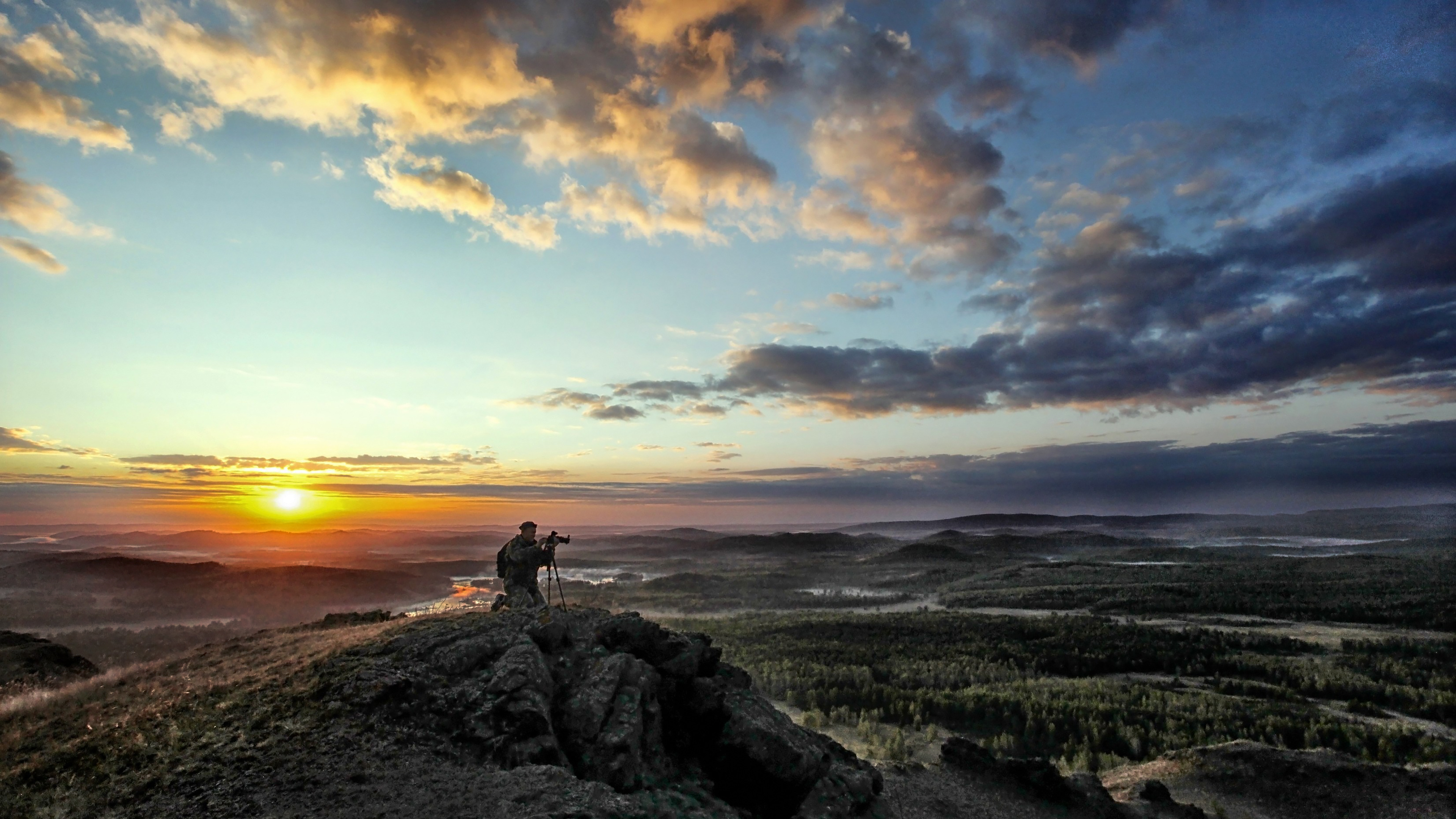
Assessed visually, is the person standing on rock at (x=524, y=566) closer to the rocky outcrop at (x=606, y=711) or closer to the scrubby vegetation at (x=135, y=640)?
the rocky outcrop at (x=606, y=711)

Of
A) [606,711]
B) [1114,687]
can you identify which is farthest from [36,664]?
[1114,687]

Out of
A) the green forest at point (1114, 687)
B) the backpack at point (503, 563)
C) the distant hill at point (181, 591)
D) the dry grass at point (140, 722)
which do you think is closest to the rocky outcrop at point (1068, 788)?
the green forest at point (1114, 687)

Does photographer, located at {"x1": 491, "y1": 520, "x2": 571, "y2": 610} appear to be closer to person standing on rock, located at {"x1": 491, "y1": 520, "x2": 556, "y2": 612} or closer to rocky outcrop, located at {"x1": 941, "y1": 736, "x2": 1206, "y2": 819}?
person standing on rock, located at {"x1": 491, "y1": 520, "x2": 556, "y2": 612}

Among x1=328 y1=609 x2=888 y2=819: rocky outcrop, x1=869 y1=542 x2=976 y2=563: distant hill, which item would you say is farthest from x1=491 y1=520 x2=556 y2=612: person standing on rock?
x1=869 y1=542 x2=976 y2=563: distant hill

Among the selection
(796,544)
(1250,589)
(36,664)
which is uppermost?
(36,664)

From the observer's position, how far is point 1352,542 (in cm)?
13238

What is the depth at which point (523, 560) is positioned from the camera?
17.6m

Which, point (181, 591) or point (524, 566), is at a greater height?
point (524, 566)

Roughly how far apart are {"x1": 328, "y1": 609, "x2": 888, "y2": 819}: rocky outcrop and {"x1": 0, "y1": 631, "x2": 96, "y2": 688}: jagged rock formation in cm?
1618

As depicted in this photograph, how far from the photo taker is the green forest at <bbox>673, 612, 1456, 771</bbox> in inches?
810

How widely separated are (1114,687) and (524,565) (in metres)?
29.2

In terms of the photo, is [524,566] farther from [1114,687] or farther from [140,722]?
[1114,687]

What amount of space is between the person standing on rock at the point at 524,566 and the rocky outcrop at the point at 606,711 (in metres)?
3.17

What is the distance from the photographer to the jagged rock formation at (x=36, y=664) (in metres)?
18.0
